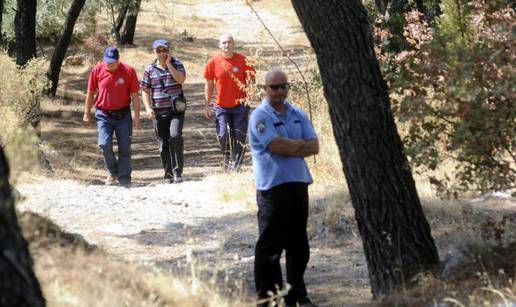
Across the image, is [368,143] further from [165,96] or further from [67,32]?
[67,32]

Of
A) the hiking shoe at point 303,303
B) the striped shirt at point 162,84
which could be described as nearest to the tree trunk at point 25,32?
the striped shirt at point 162,84

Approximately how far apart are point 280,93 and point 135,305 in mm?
2272

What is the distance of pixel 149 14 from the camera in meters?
48.8

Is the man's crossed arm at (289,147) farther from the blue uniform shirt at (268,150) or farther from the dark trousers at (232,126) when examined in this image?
the dark trousers at (232,126)

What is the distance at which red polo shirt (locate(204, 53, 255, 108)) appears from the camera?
13.2 m

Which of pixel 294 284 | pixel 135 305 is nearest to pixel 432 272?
pixel 294 284

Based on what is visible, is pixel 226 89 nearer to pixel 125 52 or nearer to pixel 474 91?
pixel 474 91

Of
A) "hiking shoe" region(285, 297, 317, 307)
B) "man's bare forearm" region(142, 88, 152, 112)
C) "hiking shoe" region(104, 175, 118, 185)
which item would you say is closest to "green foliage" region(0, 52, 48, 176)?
"hiking shoe" region(104, 175, 118, 185)

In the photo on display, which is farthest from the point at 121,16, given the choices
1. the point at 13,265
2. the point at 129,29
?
the point at 13,265

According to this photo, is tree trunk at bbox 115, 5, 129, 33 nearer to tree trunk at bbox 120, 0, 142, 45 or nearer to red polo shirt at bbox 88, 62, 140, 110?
tree trunk at bbox 120, 0, 142, 45

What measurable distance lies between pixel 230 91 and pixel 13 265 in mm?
9567

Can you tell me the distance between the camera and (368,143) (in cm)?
712

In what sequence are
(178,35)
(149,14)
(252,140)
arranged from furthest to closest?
(149,14), (178,35), (252,140)

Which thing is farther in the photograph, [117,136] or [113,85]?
[117,136]
